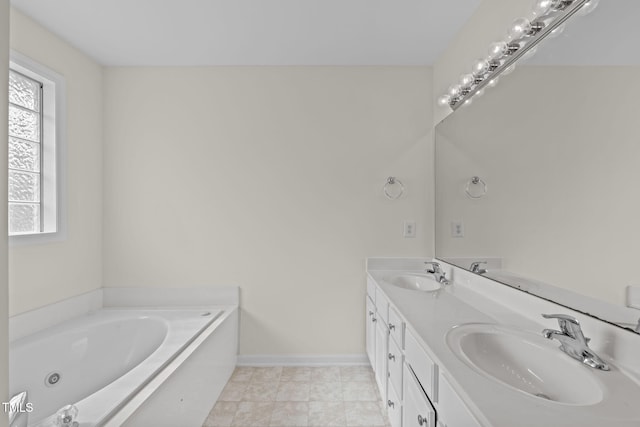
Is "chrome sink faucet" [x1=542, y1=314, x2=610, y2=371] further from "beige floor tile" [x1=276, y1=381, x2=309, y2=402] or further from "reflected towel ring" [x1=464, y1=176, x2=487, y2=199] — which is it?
"beige floor tile" [x1=276, y1=381, x2=309, y2=402]

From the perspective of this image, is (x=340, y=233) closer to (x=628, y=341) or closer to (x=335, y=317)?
(x=335, y=317)

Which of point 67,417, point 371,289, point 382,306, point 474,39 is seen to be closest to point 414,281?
point 371,289

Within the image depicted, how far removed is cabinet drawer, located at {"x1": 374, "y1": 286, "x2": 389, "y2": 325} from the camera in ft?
5.57

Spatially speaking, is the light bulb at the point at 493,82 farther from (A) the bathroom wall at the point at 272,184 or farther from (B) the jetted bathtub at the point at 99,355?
(B) the jetted bathtub at the point at 99,355

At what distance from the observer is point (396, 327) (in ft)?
4.90

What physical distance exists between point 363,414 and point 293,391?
1.65ft

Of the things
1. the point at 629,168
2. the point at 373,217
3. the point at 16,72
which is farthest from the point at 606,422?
the point at 16,72

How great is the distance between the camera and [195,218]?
240cm

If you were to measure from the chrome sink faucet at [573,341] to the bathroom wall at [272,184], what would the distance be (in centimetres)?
145

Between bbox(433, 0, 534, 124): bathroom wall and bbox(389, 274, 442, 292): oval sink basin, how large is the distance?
1189 mm

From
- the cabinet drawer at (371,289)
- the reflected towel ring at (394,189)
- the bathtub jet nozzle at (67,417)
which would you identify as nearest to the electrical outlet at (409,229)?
the reflected towel ring at (394,189)

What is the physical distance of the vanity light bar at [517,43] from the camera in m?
1.09

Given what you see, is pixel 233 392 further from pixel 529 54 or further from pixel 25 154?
pixel 529 54

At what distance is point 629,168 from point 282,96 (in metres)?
2.11
